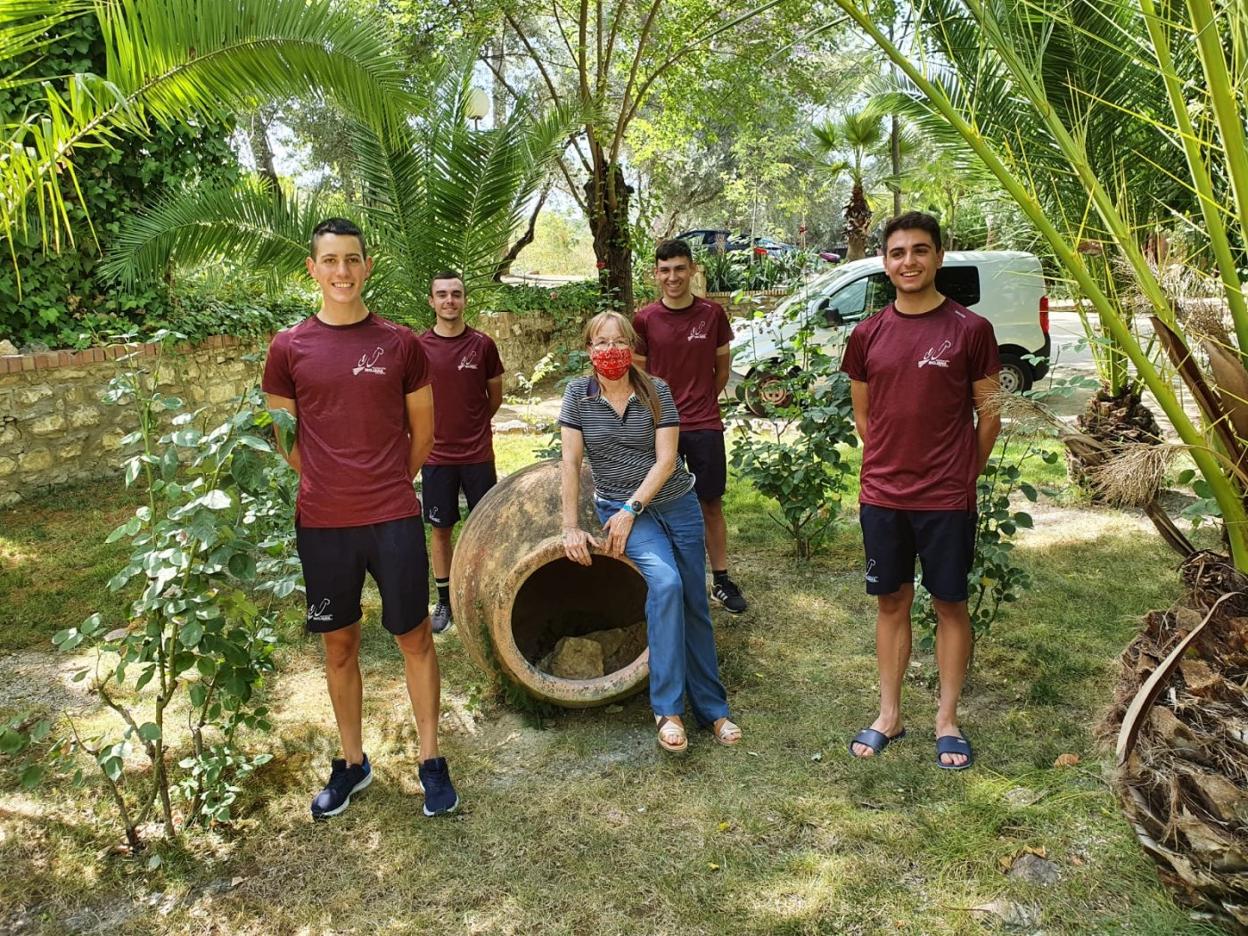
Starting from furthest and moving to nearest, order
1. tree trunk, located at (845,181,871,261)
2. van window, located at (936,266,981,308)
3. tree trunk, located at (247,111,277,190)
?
tree trunk, located at (247,111,277,190)
tree trunk, located at (845,181,871,261)
van window, located at (936,266,981,308)

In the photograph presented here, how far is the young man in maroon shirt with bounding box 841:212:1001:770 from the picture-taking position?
117 inches

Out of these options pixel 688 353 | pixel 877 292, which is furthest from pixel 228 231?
pixel 877 292

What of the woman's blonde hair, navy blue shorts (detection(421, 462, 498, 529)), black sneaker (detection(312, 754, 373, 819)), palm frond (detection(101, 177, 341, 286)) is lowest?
black sneaker (detection(312, 754, 373, 819))

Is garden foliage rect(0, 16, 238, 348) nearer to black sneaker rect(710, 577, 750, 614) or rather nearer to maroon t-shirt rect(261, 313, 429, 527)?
maroon t-shirt rect(261, 313, 429, 527)

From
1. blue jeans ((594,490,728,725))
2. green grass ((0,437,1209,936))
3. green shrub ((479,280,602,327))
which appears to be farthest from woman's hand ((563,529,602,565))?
green shrub ((479,280,602,327))

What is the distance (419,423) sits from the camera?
299 cm

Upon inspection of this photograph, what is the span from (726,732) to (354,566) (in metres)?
1.55

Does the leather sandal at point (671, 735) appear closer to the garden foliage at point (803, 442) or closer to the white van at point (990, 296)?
the garden foliage at point (803, 442)

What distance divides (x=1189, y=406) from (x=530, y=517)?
2.33 meters

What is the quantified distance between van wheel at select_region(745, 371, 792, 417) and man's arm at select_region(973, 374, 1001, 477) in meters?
2.30

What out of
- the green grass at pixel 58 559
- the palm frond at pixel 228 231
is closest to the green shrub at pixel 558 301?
the palm frond at pixel 228 231

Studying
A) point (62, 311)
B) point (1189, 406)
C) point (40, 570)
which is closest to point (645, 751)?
point (1189, 406)

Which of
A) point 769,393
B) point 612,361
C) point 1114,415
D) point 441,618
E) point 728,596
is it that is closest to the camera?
point 612,361

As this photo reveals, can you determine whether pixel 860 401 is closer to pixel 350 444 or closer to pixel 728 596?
pixel 728 596
